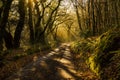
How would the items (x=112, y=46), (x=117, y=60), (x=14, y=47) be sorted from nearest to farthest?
(x=117, y=60), (x=112, y=46), (x=14, y=47)

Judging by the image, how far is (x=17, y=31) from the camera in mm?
28641

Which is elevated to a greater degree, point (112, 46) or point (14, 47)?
point (112, 46)

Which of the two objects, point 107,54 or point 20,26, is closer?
point 107,54

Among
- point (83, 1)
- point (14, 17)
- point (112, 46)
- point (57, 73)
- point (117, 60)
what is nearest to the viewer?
point (117, 60)

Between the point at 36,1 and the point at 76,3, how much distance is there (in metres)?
11.1

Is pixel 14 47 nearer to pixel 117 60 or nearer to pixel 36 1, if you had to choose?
pixel 36 1

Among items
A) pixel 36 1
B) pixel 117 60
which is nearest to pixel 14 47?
pixel 36 1

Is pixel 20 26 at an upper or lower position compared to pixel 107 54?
upper

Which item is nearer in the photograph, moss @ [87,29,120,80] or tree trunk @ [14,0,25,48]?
moss @ [87,29,120,80]

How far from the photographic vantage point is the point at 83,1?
43.8 metres

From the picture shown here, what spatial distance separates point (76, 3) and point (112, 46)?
34.8 metres

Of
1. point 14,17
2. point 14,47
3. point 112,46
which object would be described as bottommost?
point 14,47

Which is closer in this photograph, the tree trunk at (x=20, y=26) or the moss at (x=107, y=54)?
the moss at (x=107, y=54)

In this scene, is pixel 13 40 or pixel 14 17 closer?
pixel 13 40
